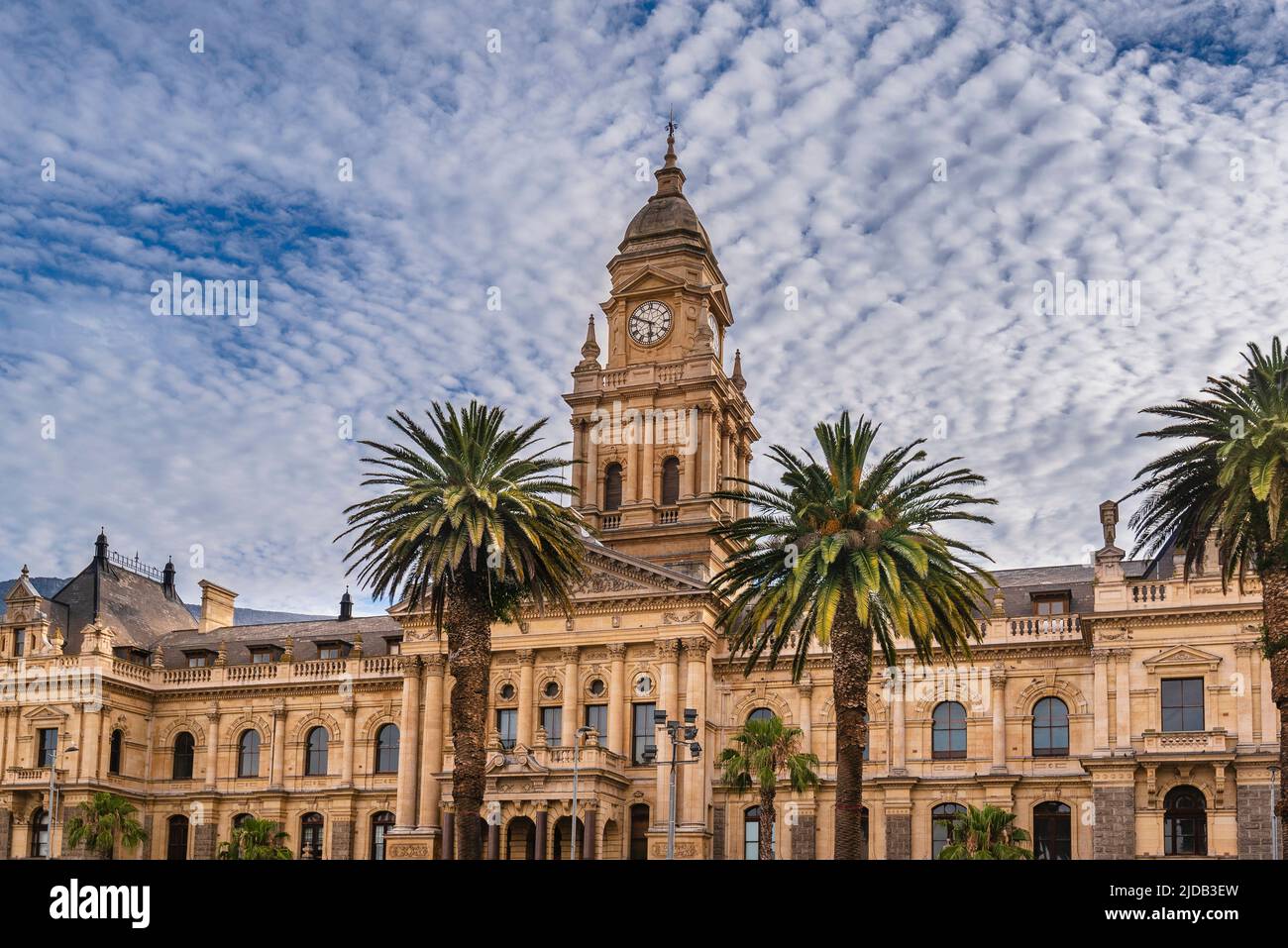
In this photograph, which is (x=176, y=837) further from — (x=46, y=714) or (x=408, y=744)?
(x=408, y=744)

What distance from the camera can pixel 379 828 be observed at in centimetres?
7462

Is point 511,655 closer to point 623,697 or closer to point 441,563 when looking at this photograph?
point 623,697

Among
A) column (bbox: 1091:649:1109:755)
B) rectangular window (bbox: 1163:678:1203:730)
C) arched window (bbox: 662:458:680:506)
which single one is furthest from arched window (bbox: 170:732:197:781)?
rectangular window (bbox: 1163:678:1203:730)

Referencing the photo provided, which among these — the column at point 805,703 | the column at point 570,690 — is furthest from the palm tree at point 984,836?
the column at point 570,690

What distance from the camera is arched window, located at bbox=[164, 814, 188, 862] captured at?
78519 millimetres

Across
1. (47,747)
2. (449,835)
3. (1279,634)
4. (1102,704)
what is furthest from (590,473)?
(1279,634)

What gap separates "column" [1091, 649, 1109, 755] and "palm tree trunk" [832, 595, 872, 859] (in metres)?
19.9

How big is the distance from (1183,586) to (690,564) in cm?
2372

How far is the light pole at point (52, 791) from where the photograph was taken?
70125 millimetres

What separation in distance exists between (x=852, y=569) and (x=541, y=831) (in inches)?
934

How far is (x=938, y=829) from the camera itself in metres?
64.5

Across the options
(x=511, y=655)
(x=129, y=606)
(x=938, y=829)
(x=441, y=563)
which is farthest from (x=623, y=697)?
(x=129, y=606)

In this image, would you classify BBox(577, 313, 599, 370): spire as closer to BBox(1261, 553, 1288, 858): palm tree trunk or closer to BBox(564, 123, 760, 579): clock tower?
BBox(564, 123, 760, 579): clock tower
